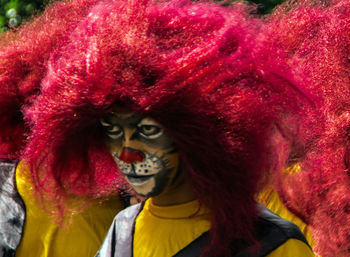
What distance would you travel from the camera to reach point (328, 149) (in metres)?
1.73

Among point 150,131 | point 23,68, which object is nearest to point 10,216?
point 23,68

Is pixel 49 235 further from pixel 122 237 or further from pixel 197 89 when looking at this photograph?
pixel 197 89

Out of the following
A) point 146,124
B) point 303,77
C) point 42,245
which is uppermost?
point 146,124

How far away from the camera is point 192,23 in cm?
143

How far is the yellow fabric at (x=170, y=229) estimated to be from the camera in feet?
4.97

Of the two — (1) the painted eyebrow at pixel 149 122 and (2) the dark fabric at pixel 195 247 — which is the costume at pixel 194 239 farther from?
(1) the painted eyebrow at pixel 149 122

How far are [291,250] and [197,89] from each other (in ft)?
1.53

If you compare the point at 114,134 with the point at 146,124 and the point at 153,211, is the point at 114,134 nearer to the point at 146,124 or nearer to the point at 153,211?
the point at 146,124

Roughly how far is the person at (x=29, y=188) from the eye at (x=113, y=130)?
1.84 ft

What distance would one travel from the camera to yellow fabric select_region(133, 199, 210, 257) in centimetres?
151

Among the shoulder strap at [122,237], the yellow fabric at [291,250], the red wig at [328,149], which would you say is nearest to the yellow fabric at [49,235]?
the shoulder strap at [122,237]

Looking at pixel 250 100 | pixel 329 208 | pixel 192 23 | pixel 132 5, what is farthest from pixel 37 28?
pixel 329 208

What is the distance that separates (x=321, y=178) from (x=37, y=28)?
119 cm

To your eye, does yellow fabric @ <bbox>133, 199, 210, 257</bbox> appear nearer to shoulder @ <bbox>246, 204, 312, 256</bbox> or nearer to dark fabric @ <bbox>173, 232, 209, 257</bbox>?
dark fabric @ <bbox>173, 232, 209, 257</bbox>
